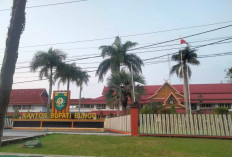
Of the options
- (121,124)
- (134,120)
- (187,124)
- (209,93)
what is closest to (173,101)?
(209,93)

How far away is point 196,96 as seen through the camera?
3953cm

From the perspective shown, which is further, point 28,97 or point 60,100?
point 28,97

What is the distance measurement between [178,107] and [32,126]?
988 inches

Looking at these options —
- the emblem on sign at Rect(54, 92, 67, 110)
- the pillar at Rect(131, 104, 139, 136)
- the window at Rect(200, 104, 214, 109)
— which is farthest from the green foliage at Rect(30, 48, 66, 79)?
the window at Rect(200, 104, 214, 109)

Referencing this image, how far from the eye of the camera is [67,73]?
29406 mm

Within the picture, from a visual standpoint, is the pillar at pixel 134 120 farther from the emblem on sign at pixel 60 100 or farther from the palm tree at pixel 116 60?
the palm tree at pixel 116 60

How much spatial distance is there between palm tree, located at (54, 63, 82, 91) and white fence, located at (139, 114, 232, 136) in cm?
1832

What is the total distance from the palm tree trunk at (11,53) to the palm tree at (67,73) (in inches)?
920

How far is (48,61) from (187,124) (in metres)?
22.2

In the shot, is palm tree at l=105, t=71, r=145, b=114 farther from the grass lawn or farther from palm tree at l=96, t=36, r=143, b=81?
the grass lawn

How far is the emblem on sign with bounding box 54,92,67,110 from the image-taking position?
24298 millimetres

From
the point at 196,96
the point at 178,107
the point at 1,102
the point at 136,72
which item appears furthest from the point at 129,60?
the point at 1,102

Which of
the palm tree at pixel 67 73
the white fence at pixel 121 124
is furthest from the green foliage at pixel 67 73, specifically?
the white fence at pixel 121 124

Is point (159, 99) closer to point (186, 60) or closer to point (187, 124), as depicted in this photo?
point (186, 60)
